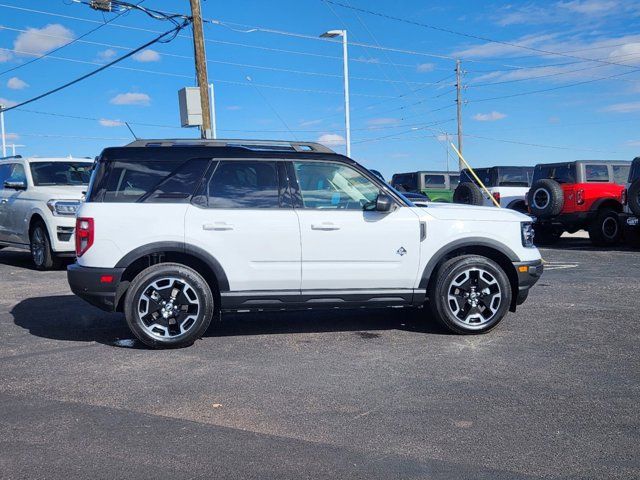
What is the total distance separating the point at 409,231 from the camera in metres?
6.11

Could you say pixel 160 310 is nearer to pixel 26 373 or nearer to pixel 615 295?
pixel 26 373

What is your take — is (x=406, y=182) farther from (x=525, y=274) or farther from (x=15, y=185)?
(x=525, y=274)

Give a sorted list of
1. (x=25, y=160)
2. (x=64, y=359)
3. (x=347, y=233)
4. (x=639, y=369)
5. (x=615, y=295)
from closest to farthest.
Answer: (x=639, y=369), (x=64, y=359), (x=347, y=233), (x=615, y=295), (x=25, y=160)

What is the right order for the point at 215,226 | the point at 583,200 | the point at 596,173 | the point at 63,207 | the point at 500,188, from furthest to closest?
the point at 500,188, the point at 596,173, the point at 583,200, the point at 63,207, the point at 215,226

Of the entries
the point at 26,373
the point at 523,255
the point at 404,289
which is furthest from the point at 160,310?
the point at 523,255

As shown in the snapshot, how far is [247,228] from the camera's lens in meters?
5.85

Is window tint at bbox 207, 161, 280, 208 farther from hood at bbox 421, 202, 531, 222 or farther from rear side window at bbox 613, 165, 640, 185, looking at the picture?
rear side window at bbox 613, 165, 640, 185

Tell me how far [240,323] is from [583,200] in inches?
417

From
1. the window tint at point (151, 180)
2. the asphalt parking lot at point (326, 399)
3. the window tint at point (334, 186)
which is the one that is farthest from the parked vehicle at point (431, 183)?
the window tint at point (151, 180)

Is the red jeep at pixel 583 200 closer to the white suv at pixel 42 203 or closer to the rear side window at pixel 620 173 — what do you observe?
the rear side window at pixel 620 173

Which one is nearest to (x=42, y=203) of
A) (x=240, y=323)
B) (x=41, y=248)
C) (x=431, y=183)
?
(x=41, y=248)

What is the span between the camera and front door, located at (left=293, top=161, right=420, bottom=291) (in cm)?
595

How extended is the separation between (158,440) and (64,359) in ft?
7.15

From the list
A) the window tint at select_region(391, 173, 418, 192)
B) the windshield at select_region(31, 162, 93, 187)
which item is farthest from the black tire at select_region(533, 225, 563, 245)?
the windshield at select_region(31, 162, 93, 187)
